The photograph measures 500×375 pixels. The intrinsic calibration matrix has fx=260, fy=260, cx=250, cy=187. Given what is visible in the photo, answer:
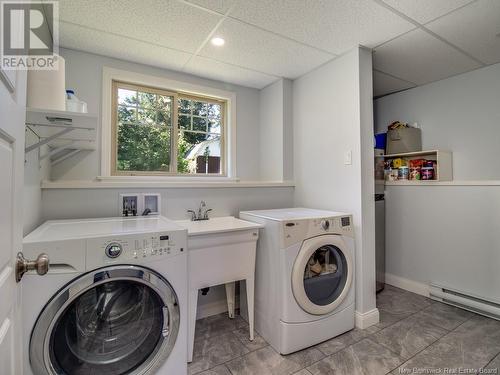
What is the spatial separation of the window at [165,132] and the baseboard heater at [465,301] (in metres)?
2.32

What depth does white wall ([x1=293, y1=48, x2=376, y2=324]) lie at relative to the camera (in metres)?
2.00

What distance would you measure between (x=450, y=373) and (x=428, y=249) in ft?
4.21

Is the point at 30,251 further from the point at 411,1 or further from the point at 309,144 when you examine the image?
the point at 411,1

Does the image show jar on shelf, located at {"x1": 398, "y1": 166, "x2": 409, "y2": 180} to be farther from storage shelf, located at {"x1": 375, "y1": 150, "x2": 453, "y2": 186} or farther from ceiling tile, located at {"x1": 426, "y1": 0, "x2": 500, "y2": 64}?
ceiling tile, located at {"x1": 426, "y1": 0, "x2": 500, "y2": 64}

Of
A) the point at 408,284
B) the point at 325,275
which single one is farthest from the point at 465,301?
the point at 325,275

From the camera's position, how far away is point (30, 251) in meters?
1.07

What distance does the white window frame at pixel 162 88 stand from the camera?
2105mm

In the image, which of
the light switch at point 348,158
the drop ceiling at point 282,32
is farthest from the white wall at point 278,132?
the light switch at point 348,158

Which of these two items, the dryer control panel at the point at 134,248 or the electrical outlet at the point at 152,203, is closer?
the dryer control panel at the point at 134,248

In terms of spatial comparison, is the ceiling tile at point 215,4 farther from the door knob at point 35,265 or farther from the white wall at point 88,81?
the door knob at point 35,265

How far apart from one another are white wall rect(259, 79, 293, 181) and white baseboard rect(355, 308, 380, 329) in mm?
1340

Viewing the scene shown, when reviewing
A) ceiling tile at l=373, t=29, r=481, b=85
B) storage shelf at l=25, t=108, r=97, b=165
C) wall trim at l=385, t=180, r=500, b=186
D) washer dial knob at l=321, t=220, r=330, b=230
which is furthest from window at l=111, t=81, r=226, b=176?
wall trim at l=385, t=180, r=500, b=186

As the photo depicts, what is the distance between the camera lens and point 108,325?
1.26 meters

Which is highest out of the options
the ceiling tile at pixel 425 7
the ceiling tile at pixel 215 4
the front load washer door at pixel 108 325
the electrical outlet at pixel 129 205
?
the ceiling tile at pixel 215 4
